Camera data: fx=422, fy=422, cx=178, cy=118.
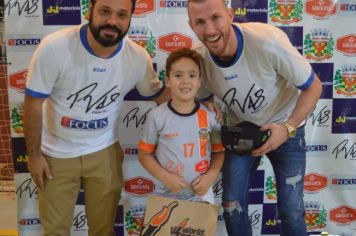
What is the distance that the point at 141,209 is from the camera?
2246 millimetres

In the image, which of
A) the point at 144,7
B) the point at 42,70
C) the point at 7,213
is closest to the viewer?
the point at 42,70

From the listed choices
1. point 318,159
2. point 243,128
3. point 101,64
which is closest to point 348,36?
point 318,159

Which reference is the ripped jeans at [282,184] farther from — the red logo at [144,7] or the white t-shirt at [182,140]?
the red logo at [144,7]

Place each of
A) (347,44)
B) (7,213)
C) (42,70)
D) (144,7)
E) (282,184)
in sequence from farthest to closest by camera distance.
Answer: (7,213), (347,44), (144,7), (282,184), (42,70)

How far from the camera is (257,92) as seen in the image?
170 centimetres

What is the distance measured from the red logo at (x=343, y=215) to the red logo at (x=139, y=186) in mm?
1004

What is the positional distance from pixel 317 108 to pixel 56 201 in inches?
53.5

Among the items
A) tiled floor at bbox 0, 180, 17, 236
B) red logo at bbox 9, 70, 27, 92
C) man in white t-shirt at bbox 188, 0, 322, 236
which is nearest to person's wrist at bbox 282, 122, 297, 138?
man in white t-shirt at bbox 188, 0, 322, 236

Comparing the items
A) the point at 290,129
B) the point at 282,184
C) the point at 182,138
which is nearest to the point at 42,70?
the point at 182,138

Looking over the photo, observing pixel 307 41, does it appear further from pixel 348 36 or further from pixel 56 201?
pixel 56 201

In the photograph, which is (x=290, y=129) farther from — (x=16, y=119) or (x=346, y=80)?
(x=16, y=119)

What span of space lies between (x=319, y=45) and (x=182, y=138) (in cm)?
95

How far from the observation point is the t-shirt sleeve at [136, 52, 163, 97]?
6.00 feet

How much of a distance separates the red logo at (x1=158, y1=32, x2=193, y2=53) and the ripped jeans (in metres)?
0.61
